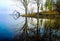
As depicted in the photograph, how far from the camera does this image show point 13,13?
98.9 inches

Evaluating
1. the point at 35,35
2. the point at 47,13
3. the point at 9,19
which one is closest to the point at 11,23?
the point at 9,19

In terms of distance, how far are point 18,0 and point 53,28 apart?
0.64 metres

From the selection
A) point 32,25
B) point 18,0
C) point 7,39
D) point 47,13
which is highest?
point 18,0

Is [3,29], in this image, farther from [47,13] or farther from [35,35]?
[47,13]

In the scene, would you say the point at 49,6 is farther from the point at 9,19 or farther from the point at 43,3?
the point at 9,19

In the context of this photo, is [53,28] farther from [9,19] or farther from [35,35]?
[9,19]

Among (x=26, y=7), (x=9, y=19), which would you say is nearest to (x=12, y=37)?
(x=9, y=19)

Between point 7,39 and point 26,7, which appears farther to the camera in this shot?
point 26,7

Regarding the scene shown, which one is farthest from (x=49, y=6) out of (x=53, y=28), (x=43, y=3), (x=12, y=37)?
(x=12, y=37)

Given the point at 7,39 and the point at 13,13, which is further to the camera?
the point at 13,13

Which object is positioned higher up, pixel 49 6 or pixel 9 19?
pixel 49 6

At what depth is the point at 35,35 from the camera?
2426 mm

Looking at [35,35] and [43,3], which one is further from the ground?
[43,3]

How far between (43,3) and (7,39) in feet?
2.38
